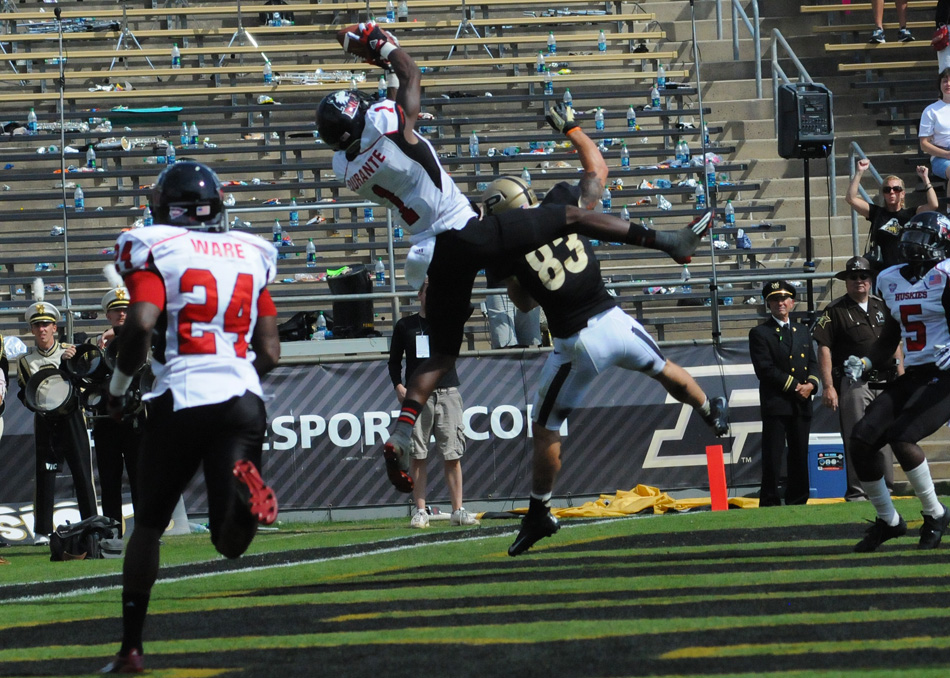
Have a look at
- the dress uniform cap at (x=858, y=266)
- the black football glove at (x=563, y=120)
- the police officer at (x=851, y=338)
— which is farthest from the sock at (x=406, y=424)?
the dress uniform cap at (x=858, y=266)

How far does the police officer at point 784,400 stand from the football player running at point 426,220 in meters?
4.37

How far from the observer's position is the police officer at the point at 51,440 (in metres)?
10.7

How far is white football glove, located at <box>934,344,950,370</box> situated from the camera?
770cm

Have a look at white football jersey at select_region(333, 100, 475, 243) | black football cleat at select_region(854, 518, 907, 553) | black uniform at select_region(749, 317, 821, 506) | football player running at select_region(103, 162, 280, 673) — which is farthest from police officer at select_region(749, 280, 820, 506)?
football player running at select_region(103, 162, 280, 673)

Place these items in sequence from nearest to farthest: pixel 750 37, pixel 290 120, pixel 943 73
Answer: pixel 943 73 < pixel 290 120 < pixel 750 37

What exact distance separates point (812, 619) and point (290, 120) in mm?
14659

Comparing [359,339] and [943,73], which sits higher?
[943,73]

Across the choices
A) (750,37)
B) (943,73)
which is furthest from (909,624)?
(750,37)

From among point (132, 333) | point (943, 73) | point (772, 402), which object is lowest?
point (772, 402)

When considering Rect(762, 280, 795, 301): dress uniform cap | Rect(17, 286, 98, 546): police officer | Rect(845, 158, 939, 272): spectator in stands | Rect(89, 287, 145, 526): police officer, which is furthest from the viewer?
Rect(845, 158, 939, 272): spectator in stands

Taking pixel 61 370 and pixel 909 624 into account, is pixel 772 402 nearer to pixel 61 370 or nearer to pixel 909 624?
pixel 61 370

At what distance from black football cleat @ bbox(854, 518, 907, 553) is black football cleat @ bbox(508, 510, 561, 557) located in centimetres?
167

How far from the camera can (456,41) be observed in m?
19.7

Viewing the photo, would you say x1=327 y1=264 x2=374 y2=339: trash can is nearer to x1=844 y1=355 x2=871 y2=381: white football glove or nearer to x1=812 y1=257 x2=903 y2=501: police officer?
x1=812 y1=257 x2=903 y2=501: police officer
